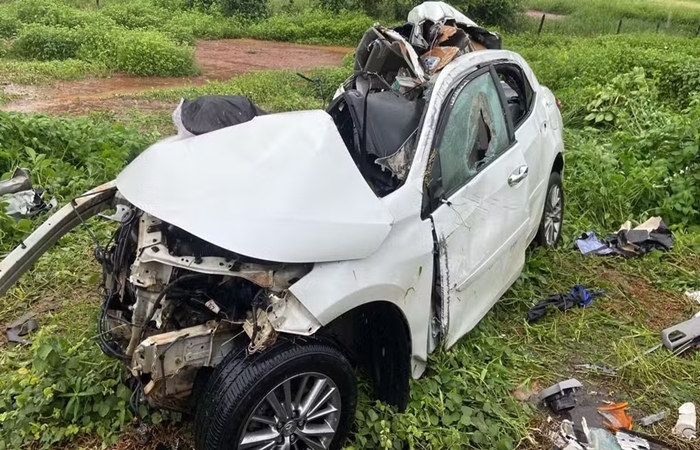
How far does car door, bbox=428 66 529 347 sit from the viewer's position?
3385mm

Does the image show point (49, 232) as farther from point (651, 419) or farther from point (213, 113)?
point (651, 419)

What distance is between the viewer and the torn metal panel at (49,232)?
323 centimetres

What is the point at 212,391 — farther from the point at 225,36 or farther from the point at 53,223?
the point at 225,36

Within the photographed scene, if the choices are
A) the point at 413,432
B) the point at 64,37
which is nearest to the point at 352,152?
the point at 413,432

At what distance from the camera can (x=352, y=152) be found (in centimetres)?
358

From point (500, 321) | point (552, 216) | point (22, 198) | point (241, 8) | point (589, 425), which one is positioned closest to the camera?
point (589, 425)

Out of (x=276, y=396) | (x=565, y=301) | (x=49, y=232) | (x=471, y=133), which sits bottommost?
(x=565, y=301)


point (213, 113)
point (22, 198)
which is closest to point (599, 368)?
point (213, 113)

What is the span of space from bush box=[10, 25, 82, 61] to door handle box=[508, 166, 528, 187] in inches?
503

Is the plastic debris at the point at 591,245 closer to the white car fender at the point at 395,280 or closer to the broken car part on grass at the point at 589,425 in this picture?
the broken car part on grass at the point at 589,425

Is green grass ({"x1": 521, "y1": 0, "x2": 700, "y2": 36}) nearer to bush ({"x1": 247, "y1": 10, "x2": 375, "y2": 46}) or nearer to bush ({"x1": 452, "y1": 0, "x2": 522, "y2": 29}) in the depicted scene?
bush ({"x1": 452, "y1": 0, "x2": 522, "y2": 29})

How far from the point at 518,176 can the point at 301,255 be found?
186 centimetres

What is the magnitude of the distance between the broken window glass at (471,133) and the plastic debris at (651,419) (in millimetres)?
1751

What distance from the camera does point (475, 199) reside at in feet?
11.8
